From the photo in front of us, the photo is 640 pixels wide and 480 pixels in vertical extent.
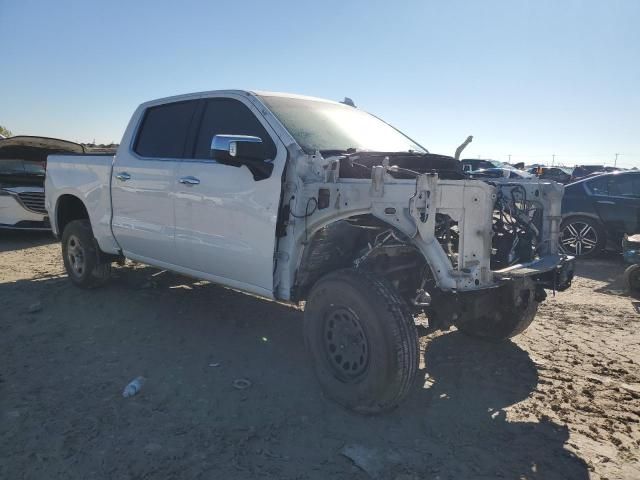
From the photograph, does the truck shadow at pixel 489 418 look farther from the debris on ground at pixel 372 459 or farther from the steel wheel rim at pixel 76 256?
the steel wheel rim at pixel 76 256

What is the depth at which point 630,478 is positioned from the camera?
254cm

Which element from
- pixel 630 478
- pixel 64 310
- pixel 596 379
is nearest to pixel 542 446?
pixel 630 478

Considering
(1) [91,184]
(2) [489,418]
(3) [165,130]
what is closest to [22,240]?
(1) [91,184]

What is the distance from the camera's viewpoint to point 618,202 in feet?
27.4

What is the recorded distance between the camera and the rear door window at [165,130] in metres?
4.50

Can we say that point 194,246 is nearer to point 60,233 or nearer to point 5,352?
point 5,352

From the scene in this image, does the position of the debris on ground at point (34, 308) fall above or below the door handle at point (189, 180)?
below

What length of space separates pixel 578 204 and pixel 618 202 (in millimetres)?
586

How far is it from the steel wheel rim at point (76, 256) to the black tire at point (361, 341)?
11.1ft

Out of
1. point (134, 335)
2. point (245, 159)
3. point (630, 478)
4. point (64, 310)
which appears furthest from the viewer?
point (64, 310)

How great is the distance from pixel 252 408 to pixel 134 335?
5.73 ft

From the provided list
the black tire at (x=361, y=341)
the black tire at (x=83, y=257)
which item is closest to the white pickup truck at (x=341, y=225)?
the black tire at (x=361, y=341)

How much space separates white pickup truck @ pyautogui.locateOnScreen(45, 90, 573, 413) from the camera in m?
2.91

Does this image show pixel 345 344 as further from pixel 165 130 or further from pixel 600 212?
pixel 600 212
